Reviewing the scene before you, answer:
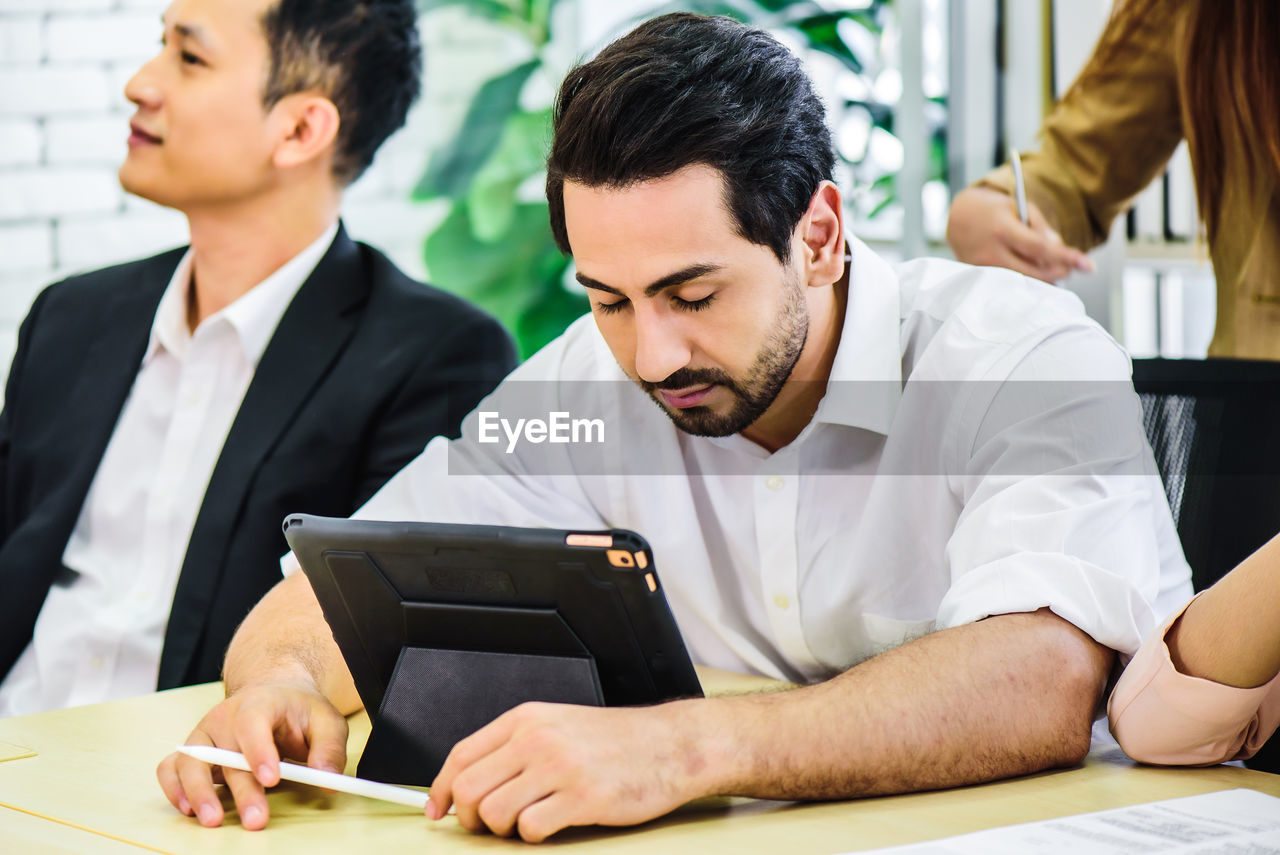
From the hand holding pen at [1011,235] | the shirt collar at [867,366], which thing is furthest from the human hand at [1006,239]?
the shirt collar at [867,366]

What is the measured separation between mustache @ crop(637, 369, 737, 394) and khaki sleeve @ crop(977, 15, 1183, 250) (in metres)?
0.72

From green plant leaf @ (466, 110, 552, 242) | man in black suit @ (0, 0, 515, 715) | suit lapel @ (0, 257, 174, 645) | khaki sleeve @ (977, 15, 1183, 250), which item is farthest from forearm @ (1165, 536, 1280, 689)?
green plant leaf @ (466, 110, 552, 242)

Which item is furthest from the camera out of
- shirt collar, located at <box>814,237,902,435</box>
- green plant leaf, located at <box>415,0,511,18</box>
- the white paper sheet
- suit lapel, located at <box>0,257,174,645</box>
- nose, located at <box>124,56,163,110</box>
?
green plant leaf, located at <box>415,0,511,18</box>

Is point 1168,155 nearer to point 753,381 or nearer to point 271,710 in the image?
point 753,381

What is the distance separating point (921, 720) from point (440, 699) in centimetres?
34

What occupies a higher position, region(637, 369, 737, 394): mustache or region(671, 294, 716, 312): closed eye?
region(671, 294, 716, 312): closed eye

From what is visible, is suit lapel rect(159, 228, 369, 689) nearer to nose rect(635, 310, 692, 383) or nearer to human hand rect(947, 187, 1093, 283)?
nose rect(635, 310, 692, 383)

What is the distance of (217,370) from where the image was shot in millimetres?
1870

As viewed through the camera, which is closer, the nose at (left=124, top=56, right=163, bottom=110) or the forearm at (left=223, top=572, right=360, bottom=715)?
the forearm at (left=223, top=572, right=360, bottom=715)

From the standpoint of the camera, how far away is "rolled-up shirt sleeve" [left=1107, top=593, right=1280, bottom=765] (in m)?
0.93

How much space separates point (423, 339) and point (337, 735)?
34.1 inches

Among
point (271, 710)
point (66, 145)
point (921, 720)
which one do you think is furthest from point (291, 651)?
point (66, 145)

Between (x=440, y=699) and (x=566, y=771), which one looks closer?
(x=566, y=771)

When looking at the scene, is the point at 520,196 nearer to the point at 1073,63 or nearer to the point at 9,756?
the point at 1073,63
